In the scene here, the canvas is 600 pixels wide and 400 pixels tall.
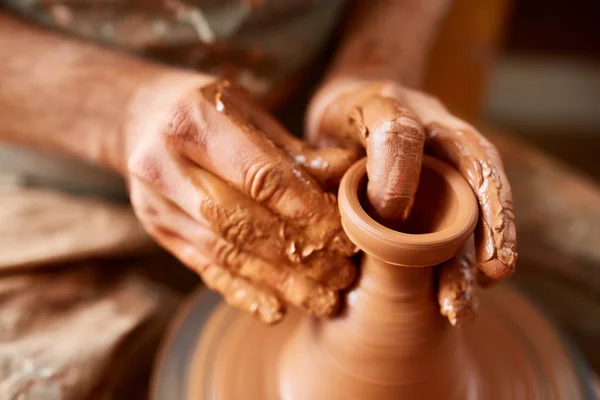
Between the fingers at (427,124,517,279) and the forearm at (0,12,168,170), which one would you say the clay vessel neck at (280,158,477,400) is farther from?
the forearm at (0,12,168,170)

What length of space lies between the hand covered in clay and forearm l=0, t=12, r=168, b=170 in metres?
0.47

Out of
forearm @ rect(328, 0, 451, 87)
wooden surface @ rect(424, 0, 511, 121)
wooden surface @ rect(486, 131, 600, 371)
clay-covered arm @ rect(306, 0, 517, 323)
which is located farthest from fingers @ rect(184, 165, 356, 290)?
wooden surface @ rect(424, 0, 511, 121)

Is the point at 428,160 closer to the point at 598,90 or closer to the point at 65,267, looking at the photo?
the point at 65,267

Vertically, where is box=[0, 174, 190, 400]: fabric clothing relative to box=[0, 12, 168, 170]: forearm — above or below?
below

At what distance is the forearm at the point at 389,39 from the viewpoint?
1.35 meters

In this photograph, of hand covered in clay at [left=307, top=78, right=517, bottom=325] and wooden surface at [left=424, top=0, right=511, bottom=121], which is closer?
hand covered in clay at [left=307, top=78, right=517, bottom=325]

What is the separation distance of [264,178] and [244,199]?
54mm

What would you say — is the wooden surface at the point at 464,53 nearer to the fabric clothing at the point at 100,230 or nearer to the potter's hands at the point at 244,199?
the fabric clothing at the point at 100,230

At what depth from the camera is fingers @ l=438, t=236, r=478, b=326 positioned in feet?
2.80

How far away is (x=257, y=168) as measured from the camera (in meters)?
0.86

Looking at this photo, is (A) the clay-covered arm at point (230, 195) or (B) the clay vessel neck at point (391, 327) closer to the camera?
(B) the clay vessel neck at point (391, 327)

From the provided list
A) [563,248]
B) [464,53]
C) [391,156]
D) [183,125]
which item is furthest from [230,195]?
[464,53]

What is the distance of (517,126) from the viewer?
11.2 ft

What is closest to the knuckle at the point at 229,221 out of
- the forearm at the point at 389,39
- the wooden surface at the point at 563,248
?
the forearm at the point at 389,39
